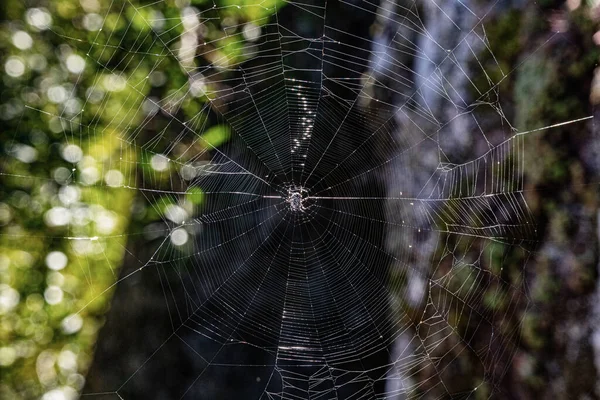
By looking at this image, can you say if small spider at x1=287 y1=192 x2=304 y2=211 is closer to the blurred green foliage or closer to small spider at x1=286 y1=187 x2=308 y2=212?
small spider at x1=286 y1=187 x2=308 y2=212

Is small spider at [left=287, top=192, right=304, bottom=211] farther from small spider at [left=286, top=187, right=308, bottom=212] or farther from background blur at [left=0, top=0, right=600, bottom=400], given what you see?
background blur at [left=0, top=0, right=600, bottom=400]

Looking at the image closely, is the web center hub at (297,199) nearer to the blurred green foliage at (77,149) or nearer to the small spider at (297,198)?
the small spider at (297,198)

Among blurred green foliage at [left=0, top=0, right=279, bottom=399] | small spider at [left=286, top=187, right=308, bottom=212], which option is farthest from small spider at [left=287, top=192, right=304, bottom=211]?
blurred green foliage at [left=0, top=0, right=279, bottom=399]

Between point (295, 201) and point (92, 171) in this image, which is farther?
point (295, 201)

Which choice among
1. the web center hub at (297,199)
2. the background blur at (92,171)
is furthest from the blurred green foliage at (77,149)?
the web center hub at (297,199)

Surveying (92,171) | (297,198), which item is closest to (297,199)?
(297,198)

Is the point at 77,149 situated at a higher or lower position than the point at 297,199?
higher

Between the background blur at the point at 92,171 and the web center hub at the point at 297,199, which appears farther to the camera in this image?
the web center hub at the point at 297,199

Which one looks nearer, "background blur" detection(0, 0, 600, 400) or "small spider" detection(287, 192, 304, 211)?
"background blur" detection(0, 0, 600, 400)

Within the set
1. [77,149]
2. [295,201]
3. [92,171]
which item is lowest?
[295,201]

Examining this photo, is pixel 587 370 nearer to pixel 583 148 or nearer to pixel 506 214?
pixel 506 214

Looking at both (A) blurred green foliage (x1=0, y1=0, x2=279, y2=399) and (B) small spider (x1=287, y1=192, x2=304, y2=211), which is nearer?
(A) blurred green foliage (x1=0, y1=0, x2=279, y2=399)

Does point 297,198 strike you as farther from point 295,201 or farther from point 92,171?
point 92,171

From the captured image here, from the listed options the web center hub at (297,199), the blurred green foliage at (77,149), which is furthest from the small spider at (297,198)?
the blurred green foliage at (77,149)
